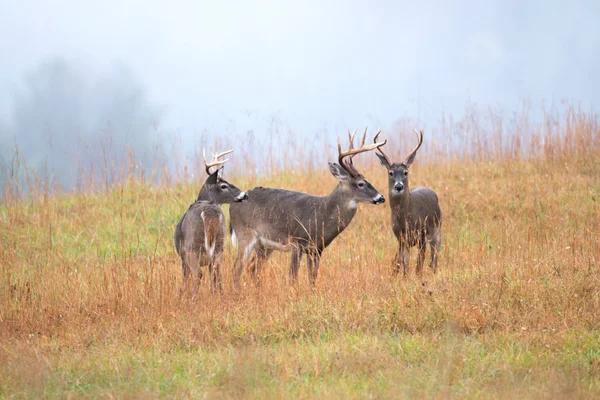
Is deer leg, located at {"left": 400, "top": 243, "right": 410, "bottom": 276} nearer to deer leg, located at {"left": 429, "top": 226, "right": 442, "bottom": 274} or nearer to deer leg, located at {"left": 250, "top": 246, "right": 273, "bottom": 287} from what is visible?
deer leg, located at {"left": 429, "top": 226, "right": 442, "bottom": 274}

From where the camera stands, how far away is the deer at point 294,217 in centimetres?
993

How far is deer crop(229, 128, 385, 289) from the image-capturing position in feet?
32.6

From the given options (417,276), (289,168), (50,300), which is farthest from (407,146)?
(50,300)

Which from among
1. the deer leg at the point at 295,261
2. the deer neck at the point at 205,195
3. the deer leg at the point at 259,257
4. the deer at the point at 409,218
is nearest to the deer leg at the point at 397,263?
the deer at the point at 409,218

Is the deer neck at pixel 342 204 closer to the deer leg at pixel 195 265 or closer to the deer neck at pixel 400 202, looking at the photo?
the deer neck at pixel 400 202

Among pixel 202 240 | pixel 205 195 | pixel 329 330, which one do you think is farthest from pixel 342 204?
pixel 329 330

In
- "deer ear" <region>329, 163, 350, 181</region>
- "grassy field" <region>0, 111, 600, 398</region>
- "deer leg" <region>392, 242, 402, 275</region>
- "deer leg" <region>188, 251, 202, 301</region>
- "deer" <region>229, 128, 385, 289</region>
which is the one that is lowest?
"grassy field" <region>0, 111, 600, 398</region>

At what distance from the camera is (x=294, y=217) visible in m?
10.0

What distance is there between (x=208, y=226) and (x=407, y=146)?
8.70 meters

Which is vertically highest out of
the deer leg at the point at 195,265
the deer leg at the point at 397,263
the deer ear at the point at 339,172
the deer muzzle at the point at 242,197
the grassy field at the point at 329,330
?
the deer ear at the point at 339,172

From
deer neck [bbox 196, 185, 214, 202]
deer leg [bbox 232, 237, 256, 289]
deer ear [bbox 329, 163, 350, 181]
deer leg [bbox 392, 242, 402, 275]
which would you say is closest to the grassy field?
deer leg [bbox 392, 242, 402, 275]

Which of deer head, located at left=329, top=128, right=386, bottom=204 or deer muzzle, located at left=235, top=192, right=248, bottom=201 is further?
deer head, located at left=329, top=128, right=386, bottom=204

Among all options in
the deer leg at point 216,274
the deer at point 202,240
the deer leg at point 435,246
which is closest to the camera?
the deer leg at point 216,274

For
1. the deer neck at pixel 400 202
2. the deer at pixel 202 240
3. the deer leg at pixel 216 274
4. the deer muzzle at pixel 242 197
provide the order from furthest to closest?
the deer neck at pixel 400 202
the deer muzzle at pixel 242 197
the deer at pixel 202 240
the deer leg at pixel 216 274
